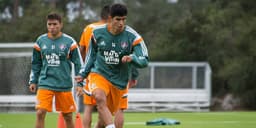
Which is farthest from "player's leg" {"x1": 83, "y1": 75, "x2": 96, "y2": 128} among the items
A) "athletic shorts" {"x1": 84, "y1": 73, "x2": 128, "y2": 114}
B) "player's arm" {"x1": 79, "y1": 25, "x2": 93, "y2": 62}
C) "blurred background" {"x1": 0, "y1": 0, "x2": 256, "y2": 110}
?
"blurred background" {"x1": 0, "y1": 0, "x2": 256, "y2": 110}

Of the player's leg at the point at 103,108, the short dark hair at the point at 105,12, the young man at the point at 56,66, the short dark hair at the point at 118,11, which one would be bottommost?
the player's leg at the point at 103,108

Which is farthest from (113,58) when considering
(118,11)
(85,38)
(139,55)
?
(85,38)

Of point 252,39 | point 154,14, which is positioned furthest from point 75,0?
point 252,39

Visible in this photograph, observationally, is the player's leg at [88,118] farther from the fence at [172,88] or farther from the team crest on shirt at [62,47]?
the fence at [172,88]

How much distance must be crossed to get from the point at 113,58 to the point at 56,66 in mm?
1680

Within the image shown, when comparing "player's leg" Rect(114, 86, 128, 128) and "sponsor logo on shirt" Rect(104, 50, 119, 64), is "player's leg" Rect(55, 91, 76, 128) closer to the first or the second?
"player's leg" Rect(114, 86, 128, 128)

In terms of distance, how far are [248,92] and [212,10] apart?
18.7 feet

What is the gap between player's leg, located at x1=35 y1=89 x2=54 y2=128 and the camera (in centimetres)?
1072

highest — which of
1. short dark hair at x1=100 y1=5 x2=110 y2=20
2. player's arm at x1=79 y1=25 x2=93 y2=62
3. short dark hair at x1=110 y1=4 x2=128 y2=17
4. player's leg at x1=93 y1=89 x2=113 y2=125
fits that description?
short dark hair at x1=100 y1=5 x2=110 y2=20

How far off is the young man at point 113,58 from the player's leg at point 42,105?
47.7 inches

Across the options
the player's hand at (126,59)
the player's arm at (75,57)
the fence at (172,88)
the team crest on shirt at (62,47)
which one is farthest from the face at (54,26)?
the fence at (172,88)

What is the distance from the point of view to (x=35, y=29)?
38.7 meters

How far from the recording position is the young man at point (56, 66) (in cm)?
1112

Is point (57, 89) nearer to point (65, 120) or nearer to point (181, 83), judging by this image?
point (65, 120)
